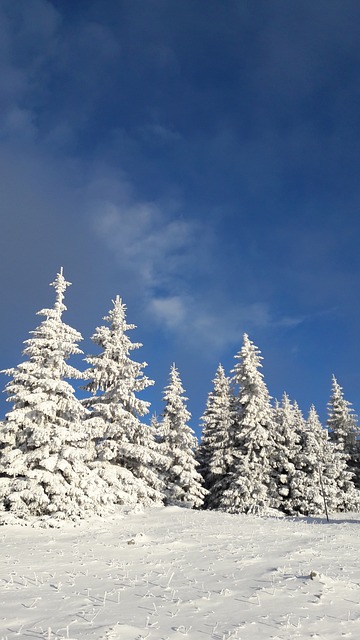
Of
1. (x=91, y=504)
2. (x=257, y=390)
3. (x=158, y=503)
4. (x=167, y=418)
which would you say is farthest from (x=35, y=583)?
(x=257, y=390)

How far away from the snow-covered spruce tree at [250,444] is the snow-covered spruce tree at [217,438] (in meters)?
0.77

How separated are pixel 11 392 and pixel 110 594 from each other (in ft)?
51.1

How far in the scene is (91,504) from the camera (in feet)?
70.9

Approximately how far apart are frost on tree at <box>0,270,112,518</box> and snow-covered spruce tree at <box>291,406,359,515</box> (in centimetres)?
2233

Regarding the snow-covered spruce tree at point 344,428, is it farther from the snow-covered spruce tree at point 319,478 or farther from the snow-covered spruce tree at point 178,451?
the snow-covered spruce tree at point 178,451

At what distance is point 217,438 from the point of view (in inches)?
1585

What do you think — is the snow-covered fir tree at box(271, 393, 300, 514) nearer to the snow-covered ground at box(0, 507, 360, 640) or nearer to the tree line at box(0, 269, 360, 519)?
the tree line at box(0, 269, 360, 519)

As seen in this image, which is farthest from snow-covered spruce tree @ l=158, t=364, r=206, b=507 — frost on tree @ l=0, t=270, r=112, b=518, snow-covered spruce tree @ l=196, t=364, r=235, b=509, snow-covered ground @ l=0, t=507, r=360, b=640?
snow-covered ground @ l=0, t=507, r=360, b=640

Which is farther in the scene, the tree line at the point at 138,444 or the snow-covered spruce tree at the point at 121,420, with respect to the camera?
the snow-covered spruce tree at the point at 121,420

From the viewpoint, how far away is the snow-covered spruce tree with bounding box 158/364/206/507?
34372 millimetres

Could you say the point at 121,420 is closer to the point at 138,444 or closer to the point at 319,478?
the point at 138,444

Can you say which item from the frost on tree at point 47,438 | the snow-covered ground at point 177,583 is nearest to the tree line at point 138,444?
the frost on tree at point 47,438

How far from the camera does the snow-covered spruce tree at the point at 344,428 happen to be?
156ft

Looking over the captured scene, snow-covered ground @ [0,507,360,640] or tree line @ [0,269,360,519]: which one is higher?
tree line @ [0,269,360,519]
